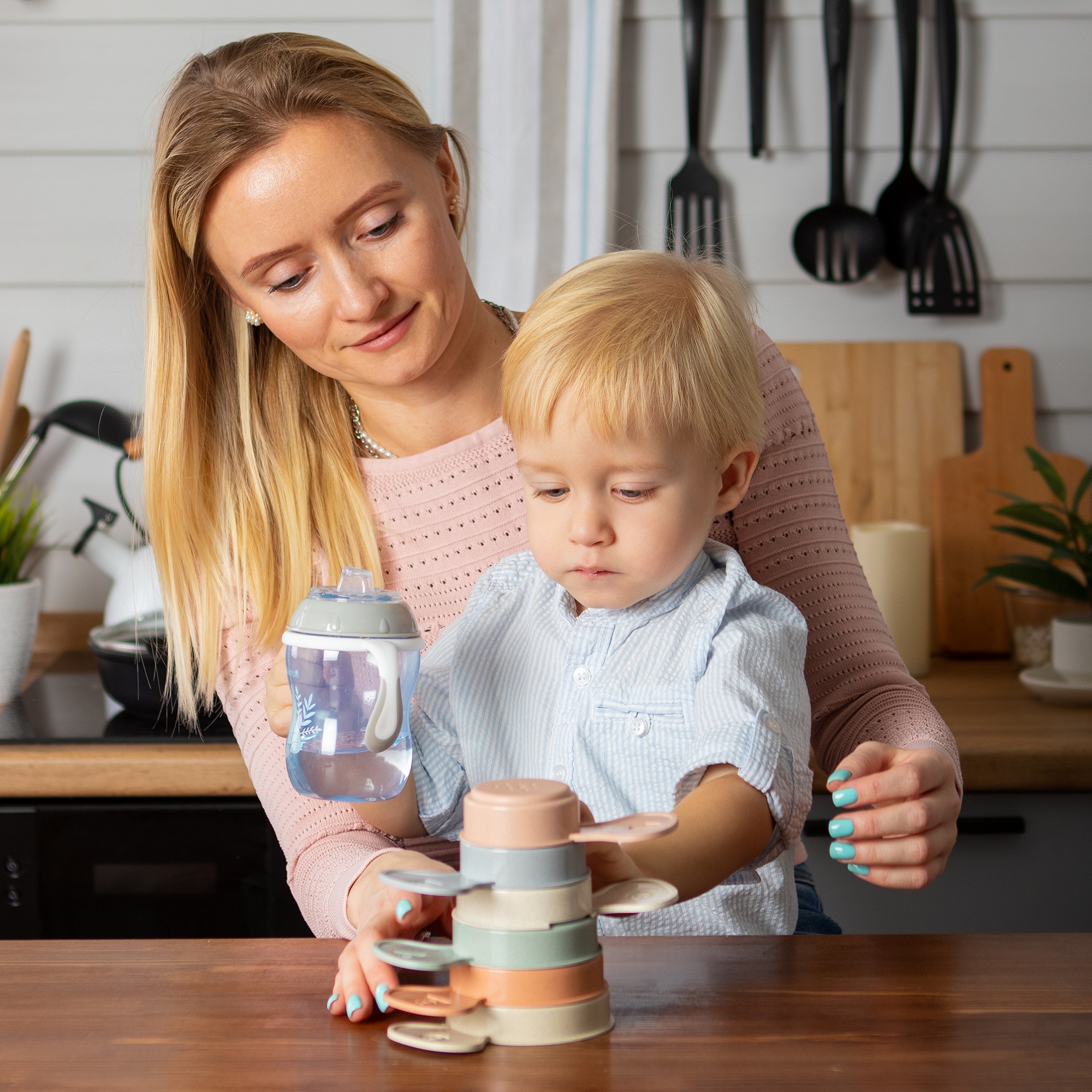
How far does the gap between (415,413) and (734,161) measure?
38.9 inches

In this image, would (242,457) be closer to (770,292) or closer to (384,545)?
(384,545)

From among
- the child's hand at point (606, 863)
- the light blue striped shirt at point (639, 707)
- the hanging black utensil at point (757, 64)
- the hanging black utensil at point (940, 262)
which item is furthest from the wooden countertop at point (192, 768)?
the hanging black utensil at point (757, 64)

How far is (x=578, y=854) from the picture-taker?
0.63 m

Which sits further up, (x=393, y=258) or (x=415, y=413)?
(x=393, y=258)

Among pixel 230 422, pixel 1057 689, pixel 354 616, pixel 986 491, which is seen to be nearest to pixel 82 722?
pixel 230 422

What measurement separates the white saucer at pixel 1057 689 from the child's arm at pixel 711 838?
105cm

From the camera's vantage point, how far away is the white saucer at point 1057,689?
5.59 ft

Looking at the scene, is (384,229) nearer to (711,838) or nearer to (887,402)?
(711,838)

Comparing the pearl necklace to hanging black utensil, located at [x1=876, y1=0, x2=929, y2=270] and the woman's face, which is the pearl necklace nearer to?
the woman's face

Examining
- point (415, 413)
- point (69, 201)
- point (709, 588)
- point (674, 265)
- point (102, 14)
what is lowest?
point (709, 588)

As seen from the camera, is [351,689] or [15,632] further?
[15,632]

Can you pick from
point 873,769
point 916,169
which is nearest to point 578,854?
point 873,769

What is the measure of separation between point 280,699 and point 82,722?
87 centimetres

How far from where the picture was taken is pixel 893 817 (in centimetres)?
86
